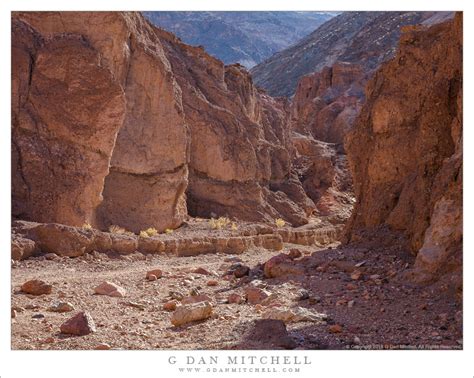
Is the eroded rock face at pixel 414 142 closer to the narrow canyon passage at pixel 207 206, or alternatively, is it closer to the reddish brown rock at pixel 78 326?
A: the narrow canyon passage at pixel 207 206

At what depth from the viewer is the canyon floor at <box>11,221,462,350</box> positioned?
6414 mm

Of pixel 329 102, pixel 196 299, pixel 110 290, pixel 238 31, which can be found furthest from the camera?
pixel 238 31

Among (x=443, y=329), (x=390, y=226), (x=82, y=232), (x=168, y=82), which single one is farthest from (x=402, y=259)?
(x=168, y=82)

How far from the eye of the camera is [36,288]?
9.52 metres

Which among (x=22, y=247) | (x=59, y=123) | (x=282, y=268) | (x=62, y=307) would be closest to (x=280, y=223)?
(x=59, y=123)

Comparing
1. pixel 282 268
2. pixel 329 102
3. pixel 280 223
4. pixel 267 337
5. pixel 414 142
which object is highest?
pixel 329 102

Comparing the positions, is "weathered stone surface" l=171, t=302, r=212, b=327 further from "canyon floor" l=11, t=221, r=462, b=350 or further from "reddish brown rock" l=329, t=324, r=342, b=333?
"reddish brown rock" l=329, t=324, r=342, b=333

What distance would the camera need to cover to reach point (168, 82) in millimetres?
20875

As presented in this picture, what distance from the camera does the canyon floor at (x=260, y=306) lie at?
6.41 m

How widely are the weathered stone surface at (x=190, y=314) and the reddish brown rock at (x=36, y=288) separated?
2.78 m

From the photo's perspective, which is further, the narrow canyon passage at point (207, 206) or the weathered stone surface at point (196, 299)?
the weathered stone surface at point (196, 299)

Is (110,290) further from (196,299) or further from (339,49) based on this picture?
(339,49)

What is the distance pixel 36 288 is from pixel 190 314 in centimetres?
309

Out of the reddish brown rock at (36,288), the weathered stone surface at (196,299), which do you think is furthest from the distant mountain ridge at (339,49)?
the weathered stone surface at (196,299)
